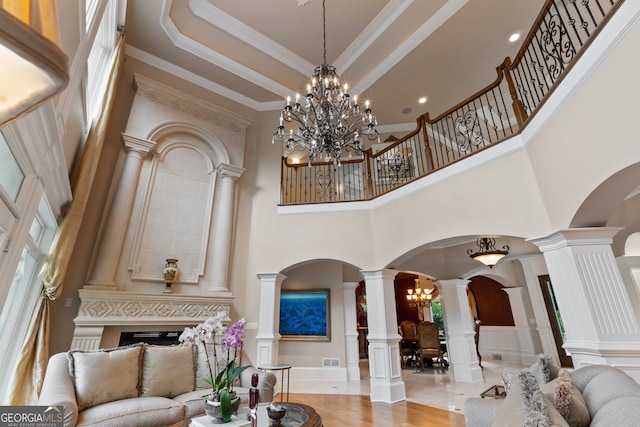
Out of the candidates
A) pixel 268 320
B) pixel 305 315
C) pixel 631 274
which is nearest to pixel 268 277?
pixel 268 320

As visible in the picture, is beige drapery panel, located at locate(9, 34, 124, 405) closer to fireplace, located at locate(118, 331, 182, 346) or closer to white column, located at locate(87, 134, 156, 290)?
white column, located at locate(87, 134, 156, 290)

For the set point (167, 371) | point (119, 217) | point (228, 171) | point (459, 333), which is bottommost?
point (167, 371)

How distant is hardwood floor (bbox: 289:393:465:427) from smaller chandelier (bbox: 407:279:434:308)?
6.37 metres

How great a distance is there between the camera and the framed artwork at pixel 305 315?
6.66 meters

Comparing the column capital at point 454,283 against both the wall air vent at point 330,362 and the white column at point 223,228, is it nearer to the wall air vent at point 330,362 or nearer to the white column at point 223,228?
the wall air vent at point 330,362

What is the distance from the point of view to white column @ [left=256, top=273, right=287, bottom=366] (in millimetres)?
5117

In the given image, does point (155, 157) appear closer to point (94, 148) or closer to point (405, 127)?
point (94, 148)

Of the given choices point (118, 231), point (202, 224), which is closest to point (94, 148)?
point (118, 231)

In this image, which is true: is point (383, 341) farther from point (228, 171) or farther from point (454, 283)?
point (228, 171)

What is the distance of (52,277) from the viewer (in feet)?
11.1

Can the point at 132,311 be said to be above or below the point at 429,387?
above

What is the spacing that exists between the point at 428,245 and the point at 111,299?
464 cm

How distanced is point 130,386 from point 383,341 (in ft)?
11.5

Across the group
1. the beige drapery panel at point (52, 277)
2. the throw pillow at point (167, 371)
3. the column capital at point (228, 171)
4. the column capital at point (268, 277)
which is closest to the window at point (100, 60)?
the beige drapery panel at point (52, 277)
